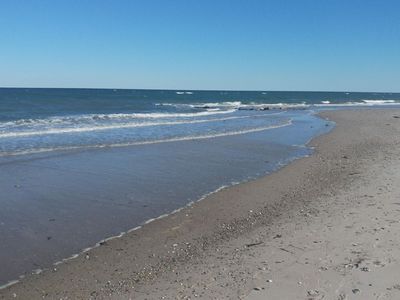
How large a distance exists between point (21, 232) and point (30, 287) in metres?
2.29

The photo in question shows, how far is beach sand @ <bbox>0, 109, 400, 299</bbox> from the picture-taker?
5.55 m

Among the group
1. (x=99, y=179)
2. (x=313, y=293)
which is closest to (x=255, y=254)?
(x=313, y=293)

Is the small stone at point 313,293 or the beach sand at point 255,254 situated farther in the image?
the beach sand at point 255,254

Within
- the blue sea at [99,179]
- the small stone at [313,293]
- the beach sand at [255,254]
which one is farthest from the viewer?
the blue sea at [99,179]

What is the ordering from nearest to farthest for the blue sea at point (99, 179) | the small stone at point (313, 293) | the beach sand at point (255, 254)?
1. the small stone at point (313, 293)
2. the beach sand at point (255, 254)
3. the blue sea at point (99, 179)

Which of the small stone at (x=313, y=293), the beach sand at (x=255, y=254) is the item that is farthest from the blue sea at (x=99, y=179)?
the small stone at (x=313, y=293)

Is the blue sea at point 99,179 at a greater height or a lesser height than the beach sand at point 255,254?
lesser

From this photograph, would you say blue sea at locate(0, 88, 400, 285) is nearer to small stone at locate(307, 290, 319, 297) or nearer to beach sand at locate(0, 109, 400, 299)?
beach sand at locate(0, 109, 400, 299)

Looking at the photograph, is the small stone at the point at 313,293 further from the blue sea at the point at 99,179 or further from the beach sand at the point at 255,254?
the blue sea at the point at 99,179

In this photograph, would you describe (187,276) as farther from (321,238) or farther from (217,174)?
(217,174)

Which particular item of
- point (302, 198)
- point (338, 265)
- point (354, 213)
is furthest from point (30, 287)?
point (302, 198)

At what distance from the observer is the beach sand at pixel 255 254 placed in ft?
18.2

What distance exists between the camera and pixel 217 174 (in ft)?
43.8

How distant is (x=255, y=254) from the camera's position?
6.70 m
